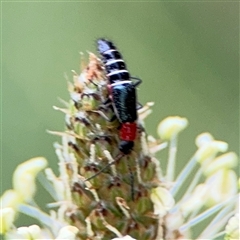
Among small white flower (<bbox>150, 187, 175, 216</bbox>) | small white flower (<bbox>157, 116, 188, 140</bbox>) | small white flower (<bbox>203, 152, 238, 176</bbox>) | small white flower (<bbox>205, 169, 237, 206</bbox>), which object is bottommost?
small white flower (<bbox>150, 187, 175, 216</bbox>)

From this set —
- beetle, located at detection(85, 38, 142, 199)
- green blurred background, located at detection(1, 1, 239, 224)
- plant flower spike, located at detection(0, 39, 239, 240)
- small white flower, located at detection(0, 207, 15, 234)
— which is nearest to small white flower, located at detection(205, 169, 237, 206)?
plant flower spike, located at detection(0, 39, 239, 240)

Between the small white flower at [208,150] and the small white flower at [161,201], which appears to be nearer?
the small white flower at [161,201]

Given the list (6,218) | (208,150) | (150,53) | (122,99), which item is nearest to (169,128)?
(208,150)

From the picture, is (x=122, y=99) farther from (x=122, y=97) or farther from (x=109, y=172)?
(x=109, y=172)

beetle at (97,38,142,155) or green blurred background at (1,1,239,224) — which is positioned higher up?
green blurred background at (1,1,239,224)

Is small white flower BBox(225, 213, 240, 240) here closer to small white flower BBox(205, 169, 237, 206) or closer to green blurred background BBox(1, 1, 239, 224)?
small white flower BBox(205, 169, 237, 206)

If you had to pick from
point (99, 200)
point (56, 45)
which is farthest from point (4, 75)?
point (99, 200)

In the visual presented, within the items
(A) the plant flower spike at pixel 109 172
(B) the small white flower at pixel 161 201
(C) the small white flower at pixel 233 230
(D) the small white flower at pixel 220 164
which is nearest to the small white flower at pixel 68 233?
(A) the plant flower spike at pixel 109 172

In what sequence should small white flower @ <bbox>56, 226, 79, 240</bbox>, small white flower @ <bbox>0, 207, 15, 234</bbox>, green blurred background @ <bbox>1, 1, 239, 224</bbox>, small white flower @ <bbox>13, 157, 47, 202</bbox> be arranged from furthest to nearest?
green blurred background @ <bbox>1, 1, 239, 224</bbox>, small white flower @ <bbox>13, 157, 47, 202</bbox>, small white flower @ <bbox>0, 207, 15, 234</bbox>, small white flower @ <bbox>56, 226, 79, 240</bbox>

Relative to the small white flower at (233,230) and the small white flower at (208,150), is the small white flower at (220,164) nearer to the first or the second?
the small white flower at (208,150)
